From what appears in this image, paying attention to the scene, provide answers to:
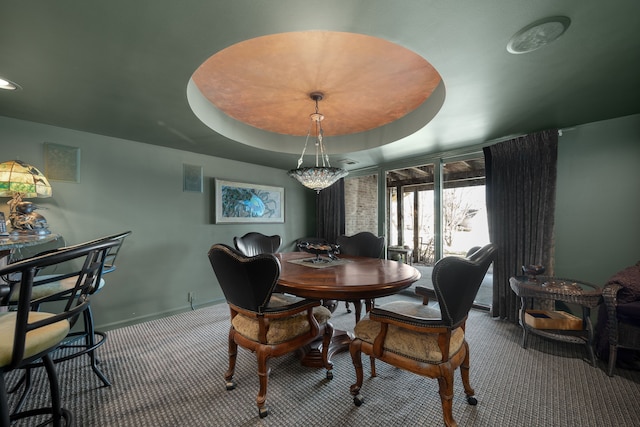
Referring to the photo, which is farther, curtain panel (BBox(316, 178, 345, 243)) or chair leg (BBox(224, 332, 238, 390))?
curtain panel (BBox(316, 178, 345, 243))

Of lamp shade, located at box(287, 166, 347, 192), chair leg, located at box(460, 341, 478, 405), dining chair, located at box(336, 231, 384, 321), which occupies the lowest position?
chair leg, located at box(460, 341, 478, 405)

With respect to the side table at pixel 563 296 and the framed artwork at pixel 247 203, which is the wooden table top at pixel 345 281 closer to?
the side table at pixel 563 296

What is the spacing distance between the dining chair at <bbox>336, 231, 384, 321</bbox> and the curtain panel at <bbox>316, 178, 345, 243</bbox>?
120 centimetres

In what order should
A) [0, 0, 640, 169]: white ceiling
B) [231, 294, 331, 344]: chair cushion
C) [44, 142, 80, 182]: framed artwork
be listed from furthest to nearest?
[44, 142, 80, 182]: framed artwork
[231, 294, 331, 344]: chair cushion
[0, 0, 640, 169]: white ceiling

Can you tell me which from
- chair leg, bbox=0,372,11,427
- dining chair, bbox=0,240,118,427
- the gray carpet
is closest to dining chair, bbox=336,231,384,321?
the gray carpet

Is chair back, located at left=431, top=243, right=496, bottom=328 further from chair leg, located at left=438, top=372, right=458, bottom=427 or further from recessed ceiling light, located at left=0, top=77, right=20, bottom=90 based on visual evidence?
recessed ceiling light, located at left=0, top=77, right=20, bottom=90

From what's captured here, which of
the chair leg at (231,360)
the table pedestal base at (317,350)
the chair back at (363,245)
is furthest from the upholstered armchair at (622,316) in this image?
the chair leg at (231,360)

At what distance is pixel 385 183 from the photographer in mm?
4410

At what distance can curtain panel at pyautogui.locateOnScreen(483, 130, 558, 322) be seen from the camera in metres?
2.72

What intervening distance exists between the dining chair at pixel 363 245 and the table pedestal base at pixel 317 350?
0.75 metres

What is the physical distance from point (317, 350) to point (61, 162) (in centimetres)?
328

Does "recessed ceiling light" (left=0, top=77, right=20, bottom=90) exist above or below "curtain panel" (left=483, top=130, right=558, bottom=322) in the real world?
above

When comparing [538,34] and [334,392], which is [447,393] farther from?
[538,34]

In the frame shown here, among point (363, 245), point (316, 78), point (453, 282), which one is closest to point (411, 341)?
point (453, 282)
